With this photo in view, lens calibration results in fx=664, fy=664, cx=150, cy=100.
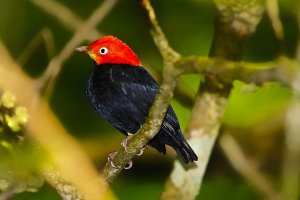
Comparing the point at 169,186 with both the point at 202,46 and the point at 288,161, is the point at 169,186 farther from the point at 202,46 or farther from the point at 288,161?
the point at 202,46

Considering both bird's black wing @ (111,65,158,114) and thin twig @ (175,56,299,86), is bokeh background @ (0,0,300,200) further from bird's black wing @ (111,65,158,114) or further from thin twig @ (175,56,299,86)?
thin twig @ (175,56,299,86)

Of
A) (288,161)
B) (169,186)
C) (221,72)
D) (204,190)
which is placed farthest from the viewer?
(204,190)

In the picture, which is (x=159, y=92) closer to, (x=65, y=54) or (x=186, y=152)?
(x=65, y=54)

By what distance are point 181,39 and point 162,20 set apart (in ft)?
1.86

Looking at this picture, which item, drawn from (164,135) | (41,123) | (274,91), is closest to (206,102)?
(164,135)

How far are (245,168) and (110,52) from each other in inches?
46.2

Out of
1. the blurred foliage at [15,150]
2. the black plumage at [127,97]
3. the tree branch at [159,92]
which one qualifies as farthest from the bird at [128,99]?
the blurred foliage at [15,150]

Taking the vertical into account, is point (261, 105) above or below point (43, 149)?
above

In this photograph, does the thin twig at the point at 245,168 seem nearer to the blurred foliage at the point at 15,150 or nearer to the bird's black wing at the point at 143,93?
the bird's black wing at the point at 143,93

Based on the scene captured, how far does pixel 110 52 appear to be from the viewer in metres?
4.33

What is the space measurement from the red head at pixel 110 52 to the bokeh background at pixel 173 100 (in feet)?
2.06

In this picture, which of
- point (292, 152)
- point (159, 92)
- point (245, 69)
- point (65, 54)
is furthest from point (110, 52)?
point (245, 69)

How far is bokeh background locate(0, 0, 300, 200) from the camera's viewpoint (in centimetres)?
521

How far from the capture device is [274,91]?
5555 mm
